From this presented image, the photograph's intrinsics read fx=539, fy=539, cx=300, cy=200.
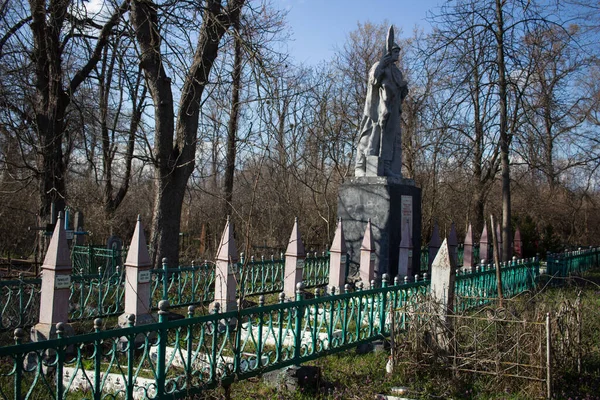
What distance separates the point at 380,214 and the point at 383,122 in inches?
82.2

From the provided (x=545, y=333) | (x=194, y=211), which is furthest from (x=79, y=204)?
(x=545, y=333)

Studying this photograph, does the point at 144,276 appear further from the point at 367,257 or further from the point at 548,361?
the point at 548,361

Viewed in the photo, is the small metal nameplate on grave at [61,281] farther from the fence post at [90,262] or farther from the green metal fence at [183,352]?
the fence post at [90,262]

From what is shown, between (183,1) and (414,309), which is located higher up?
(183,1)

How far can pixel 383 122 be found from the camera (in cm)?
1188

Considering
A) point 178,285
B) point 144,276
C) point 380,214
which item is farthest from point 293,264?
point 144,276

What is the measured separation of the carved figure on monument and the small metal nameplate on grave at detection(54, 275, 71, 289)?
6.89 meters

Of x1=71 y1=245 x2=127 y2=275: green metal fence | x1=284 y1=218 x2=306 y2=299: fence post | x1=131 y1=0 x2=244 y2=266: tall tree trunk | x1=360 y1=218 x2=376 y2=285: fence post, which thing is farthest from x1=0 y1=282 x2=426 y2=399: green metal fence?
x1=71 y1=245 x2=127 y2=275: green metal fence

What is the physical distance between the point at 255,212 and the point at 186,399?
52.0 ft

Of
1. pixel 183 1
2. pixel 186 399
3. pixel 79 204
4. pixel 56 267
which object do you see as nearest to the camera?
pixel 186 399

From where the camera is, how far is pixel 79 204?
61.3 feet

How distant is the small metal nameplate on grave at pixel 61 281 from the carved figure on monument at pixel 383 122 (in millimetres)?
6891

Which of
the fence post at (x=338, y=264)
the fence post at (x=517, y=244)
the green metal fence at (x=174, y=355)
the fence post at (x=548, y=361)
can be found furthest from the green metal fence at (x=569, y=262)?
the green metal fence at (x=174, y=355)

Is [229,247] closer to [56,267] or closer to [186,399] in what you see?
[56,267]
